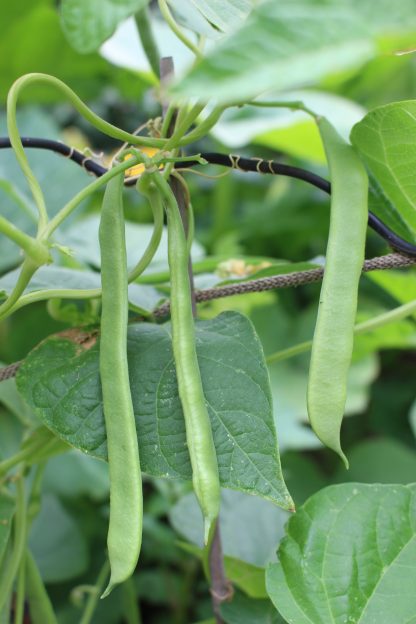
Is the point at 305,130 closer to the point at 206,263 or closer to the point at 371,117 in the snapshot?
the point at 206,263

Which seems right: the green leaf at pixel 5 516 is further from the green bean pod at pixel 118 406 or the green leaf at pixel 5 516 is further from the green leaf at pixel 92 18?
the green leaf at pixel 92 18

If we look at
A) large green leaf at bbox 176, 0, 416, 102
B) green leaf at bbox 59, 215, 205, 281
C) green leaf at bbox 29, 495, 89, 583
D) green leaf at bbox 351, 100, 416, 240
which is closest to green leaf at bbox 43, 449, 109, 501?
green leaf at bbox 29, 495, 89, 583

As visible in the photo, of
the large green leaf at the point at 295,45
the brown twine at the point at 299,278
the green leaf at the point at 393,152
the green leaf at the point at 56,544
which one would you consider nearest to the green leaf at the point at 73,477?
the green leaf at the point at 56,544

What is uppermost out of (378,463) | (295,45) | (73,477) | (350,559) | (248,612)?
(295,45)

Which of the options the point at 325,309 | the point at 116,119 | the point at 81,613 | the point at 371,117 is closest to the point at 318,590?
the point at 325,309

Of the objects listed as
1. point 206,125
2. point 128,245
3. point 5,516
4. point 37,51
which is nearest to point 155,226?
point 206,125

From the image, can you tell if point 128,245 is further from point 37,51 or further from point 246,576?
point 37,51

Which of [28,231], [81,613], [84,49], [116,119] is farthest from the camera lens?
[116,119]

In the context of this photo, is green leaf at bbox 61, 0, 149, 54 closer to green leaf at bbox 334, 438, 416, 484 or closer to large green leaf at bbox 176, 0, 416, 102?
large green leaf at bbox 176, 0, 416, 102
